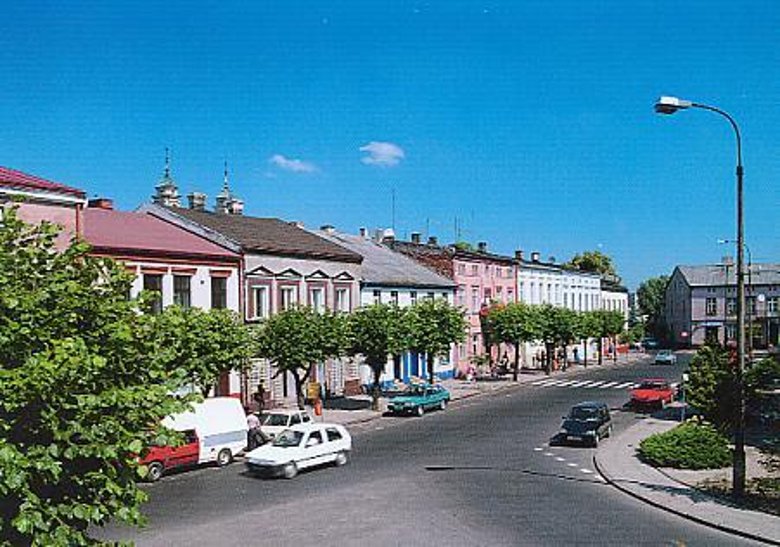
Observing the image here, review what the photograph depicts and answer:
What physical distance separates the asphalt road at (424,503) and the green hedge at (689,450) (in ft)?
7.43

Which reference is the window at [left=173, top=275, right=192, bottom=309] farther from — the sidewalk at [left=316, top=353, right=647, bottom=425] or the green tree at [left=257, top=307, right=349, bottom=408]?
the sidewalk at [left=316, top=353, right=647, bottom=425]

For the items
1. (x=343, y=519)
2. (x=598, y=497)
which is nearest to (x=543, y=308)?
(x=598, y=497)

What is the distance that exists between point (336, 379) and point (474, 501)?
83.2ft

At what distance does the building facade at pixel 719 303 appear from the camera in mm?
91812

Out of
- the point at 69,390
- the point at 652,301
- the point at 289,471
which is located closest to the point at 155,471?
the point at 289,471

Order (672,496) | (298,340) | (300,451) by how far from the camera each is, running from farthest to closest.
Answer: (298,340) → (300,451) → (672,496)

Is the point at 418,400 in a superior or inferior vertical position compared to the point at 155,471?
superior

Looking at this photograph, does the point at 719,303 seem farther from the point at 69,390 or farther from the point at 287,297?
the point at 69,390

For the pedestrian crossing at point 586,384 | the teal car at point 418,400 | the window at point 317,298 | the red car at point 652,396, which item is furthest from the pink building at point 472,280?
the red car at point 652,396

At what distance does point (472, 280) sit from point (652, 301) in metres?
91.9

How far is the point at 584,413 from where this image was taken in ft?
103

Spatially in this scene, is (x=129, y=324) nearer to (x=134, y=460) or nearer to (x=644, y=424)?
(x=134, y=460)

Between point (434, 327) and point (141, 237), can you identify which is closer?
point (141, 237)

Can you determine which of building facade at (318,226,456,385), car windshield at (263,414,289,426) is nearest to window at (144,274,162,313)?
car windshield at (263,414,289,426)
